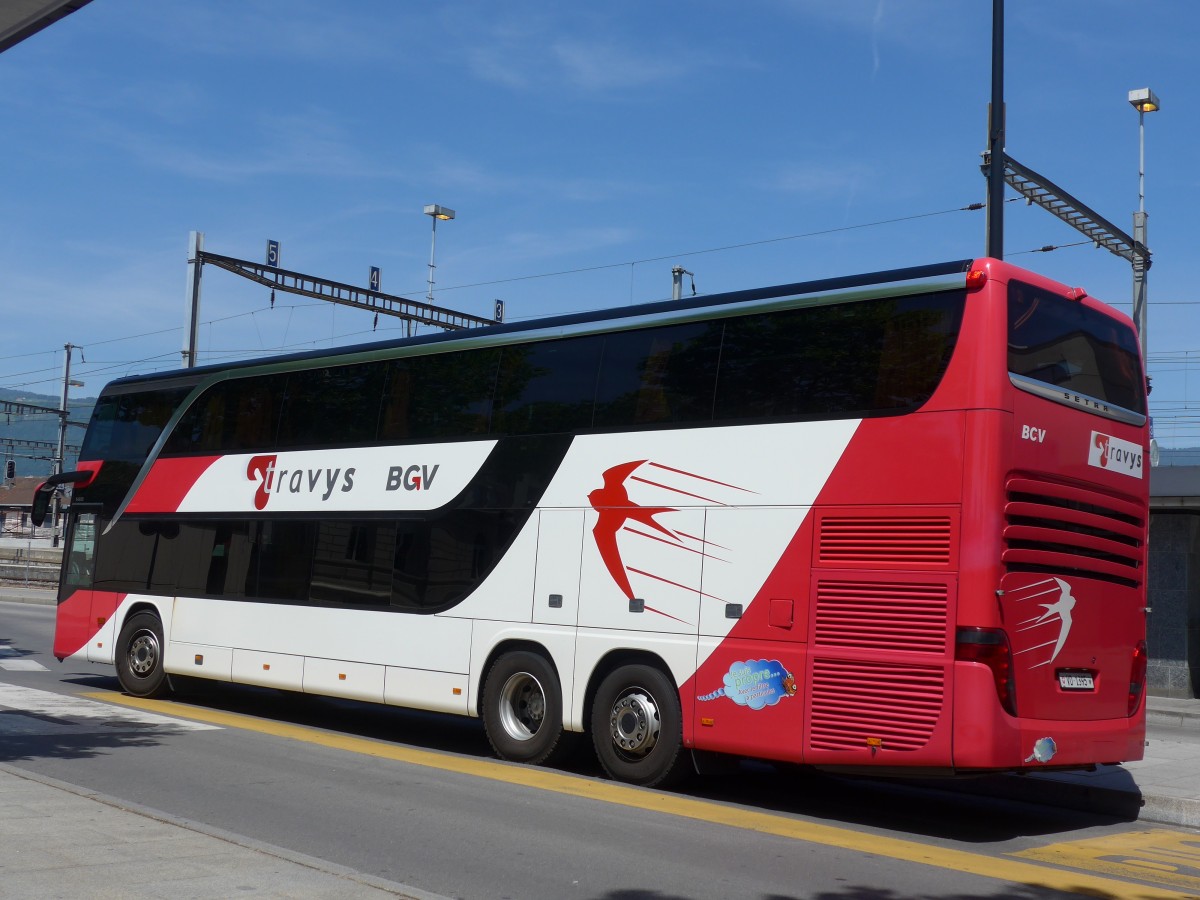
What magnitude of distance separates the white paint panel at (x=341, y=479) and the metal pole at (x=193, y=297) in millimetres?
15515

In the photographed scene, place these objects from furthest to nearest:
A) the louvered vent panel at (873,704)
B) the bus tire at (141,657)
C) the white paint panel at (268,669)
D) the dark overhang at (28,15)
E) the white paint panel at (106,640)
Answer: the white paint panel at (106,640) < the bus tire at (141,657) < the white paint panel at (268,669) < the louvered vent panel at (873,704) < the dark overhang at (28,15)

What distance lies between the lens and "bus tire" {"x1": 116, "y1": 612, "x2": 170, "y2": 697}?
55.6 feet

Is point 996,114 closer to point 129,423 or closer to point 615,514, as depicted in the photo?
point 615,514

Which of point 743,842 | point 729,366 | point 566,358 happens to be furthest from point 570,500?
point 743,842

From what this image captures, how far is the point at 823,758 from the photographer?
970 cm

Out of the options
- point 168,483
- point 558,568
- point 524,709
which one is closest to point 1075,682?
point 558,568

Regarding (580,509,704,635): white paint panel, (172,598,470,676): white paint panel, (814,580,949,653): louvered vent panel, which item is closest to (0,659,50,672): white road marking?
(172,598,470,676): white paint panel

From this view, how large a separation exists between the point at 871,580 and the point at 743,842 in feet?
7.10

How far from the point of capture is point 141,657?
17.2m

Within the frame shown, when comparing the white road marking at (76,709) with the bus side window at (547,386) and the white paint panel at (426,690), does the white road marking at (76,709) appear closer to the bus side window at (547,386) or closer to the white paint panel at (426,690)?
the white paint panel at (426,690)

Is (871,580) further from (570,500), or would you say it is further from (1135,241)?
(1135,241)

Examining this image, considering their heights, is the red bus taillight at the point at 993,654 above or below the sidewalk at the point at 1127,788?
above

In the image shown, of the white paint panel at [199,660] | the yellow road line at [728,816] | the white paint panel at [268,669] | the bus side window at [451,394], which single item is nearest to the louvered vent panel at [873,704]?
the yellow road line at [728,816]

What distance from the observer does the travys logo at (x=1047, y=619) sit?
938 cm
